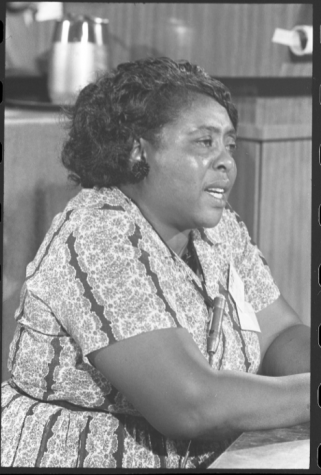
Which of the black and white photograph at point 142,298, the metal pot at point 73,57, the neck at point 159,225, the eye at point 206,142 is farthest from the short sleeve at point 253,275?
the metal pot at point 73,57

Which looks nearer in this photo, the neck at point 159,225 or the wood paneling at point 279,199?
the neck at point 159,225

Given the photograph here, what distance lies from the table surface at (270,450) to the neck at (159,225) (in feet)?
1.70

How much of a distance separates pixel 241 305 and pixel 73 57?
3.49 ft

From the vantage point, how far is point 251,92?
245cm

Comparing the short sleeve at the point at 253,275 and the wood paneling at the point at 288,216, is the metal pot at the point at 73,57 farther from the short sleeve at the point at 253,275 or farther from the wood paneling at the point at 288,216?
the short sleeve at the point at 253,275

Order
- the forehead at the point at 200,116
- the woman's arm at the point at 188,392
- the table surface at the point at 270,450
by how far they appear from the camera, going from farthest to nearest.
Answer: the forehead at the point at 200,116, the woman's arm at the point at 188,392, the table surface at the point at 270,450

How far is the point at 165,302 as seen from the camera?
140 cm

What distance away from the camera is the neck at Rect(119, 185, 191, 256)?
1.61m

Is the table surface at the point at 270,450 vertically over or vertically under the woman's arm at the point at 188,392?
under

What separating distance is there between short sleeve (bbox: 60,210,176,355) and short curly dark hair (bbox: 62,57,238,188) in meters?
0.21

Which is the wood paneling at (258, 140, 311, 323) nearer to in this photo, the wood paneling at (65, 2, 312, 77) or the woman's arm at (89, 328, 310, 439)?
the wood paneling at (65, 2, 312, 77)

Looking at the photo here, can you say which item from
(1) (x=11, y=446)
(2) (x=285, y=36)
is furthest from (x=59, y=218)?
(2) (x=285, y=36)

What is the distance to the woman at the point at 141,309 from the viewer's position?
1.33 m

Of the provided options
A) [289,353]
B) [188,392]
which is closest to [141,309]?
[188,392]
